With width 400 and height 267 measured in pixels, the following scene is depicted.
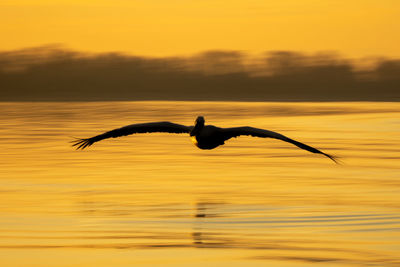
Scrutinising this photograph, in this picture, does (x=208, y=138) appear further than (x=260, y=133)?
Yes

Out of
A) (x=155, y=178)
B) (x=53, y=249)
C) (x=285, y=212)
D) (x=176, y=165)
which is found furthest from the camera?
(x=176, y=165)

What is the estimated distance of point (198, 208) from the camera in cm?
2495

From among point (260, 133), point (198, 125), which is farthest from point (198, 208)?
point (260, 133)

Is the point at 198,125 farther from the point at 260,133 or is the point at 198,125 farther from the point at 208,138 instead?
the point at 260,133

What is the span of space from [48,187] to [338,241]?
11003mm

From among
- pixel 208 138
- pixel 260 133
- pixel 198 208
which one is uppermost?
pixel 260 133

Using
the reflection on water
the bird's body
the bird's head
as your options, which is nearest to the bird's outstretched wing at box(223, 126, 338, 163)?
the bird's body

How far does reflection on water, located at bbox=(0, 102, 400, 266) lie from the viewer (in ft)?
63.5

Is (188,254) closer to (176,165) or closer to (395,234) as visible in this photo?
(395,234)

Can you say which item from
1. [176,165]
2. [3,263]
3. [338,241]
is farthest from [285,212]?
[176,165]

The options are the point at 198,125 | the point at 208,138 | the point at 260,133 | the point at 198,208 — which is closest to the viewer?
the point at 260,133

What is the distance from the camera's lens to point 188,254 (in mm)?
19359

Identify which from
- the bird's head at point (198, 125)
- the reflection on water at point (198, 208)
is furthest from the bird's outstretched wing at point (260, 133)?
the reflection on water at point (198, 208)

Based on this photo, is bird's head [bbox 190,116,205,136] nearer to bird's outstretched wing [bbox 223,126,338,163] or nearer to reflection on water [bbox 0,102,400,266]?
bird's outstretched wing [bbox 223,126,338,163]
